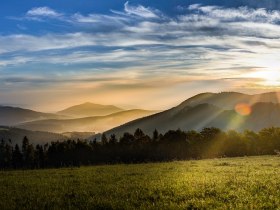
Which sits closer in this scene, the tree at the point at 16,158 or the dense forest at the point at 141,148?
the dense forest at the point at 141,148

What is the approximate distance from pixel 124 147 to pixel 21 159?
125 feet

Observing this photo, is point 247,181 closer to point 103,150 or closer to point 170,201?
point 170,201

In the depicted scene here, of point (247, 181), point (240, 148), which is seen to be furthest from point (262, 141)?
Result: point (247, 181)

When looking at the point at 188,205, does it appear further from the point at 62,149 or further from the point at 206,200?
the point at 62,149

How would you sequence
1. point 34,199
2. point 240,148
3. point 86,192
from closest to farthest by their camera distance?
point 34,199 → point 86,192 → point 240,148

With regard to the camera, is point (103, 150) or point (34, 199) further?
point (103, 150)

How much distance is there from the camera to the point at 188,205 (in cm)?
2183

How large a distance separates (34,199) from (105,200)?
16.9 feet

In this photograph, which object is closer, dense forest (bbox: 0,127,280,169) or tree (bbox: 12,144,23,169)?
dense forest (bbox: 0,127,280,169)

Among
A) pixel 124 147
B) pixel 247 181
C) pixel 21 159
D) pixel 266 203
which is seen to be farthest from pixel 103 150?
pixel 266 203

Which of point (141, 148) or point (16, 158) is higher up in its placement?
point (141, 148)

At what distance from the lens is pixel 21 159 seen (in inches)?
6058

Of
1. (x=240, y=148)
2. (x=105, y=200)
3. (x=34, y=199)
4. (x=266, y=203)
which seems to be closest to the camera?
(x=266, y=203)

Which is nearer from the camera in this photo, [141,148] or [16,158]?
[141,148]
